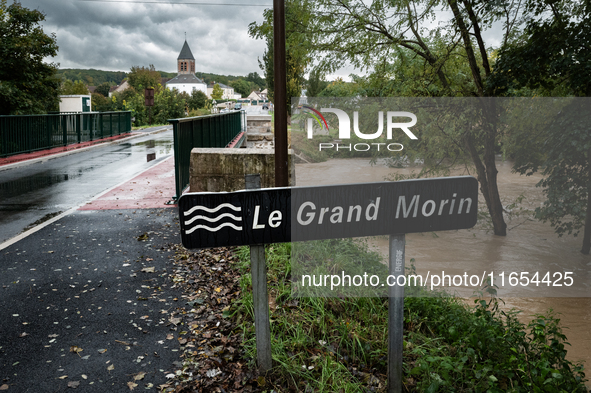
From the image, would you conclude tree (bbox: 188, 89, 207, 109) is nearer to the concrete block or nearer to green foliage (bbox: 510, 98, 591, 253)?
green foliage (bbox: 510, 98, 591, 253)

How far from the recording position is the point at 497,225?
43.3ft

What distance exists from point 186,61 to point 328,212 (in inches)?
7517

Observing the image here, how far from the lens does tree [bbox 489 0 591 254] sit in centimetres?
885

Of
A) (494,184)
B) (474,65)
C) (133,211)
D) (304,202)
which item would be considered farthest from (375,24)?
(304,202)

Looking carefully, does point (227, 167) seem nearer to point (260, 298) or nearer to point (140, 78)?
point (260, 298)

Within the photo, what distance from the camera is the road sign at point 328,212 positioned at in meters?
2.87

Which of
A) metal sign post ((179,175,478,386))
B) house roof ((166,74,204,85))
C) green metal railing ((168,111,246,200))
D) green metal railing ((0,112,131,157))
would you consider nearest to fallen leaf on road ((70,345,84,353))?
metal sign post ((179,175,478,386))

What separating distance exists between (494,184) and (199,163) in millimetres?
9179

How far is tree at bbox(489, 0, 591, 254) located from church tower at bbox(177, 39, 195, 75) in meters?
182

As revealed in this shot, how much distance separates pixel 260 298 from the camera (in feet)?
10.5

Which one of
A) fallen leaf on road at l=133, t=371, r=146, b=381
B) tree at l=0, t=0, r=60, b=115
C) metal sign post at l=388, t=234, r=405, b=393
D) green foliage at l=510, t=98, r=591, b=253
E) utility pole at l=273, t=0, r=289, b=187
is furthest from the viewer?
tree at l=0, t=0, r=60, b=115

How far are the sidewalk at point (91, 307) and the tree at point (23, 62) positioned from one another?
48.3ft

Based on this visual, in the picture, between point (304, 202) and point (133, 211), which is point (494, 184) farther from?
point (304, 202)

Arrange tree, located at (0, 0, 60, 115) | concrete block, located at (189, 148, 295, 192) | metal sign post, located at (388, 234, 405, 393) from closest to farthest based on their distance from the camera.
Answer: metal sign post, located at (388, 234, 405, 393) < concrete block, located at (189, 148, 295, 192) < tree, located at (0, 0, 60, 115)
